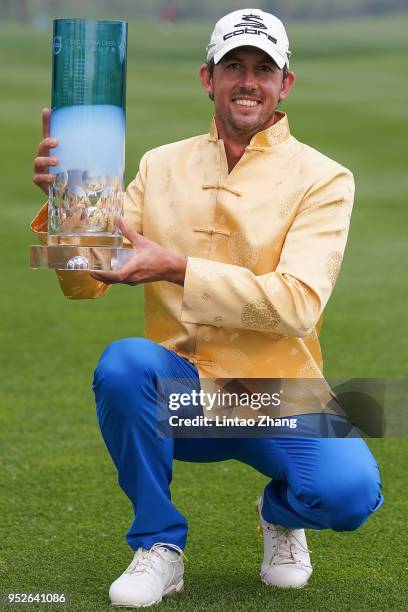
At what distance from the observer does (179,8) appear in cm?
5609

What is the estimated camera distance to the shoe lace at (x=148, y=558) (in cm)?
369

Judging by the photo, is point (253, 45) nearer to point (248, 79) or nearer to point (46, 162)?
point (248, 79)

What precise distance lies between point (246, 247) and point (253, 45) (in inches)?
21.7

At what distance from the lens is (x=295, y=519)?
Answer: 12.6ft

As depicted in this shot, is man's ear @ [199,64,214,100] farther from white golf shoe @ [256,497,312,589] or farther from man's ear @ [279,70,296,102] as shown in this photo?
white golf shoe @ [256,497,312,589]

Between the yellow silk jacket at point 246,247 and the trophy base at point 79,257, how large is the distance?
0.68 feet

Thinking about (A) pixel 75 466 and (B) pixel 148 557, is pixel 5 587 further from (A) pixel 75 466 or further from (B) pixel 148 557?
(A) pixel 75 466

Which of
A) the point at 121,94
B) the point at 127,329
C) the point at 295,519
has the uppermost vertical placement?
the point at 121,94

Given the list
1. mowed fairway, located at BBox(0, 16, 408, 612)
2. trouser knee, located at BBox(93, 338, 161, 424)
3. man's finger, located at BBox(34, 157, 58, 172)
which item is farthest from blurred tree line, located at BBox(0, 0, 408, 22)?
trouser knee, located at BBox(93, 338, 161, 424)

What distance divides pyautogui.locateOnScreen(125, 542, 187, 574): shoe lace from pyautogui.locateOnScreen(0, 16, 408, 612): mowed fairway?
4.2 inches

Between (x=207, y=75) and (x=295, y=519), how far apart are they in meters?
1.29

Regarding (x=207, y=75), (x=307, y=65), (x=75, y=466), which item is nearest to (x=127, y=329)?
(x=75, y=466)

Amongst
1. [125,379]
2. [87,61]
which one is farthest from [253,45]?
[125,379]

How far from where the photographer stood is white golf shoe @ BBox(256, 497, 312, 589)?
3.91 meters
